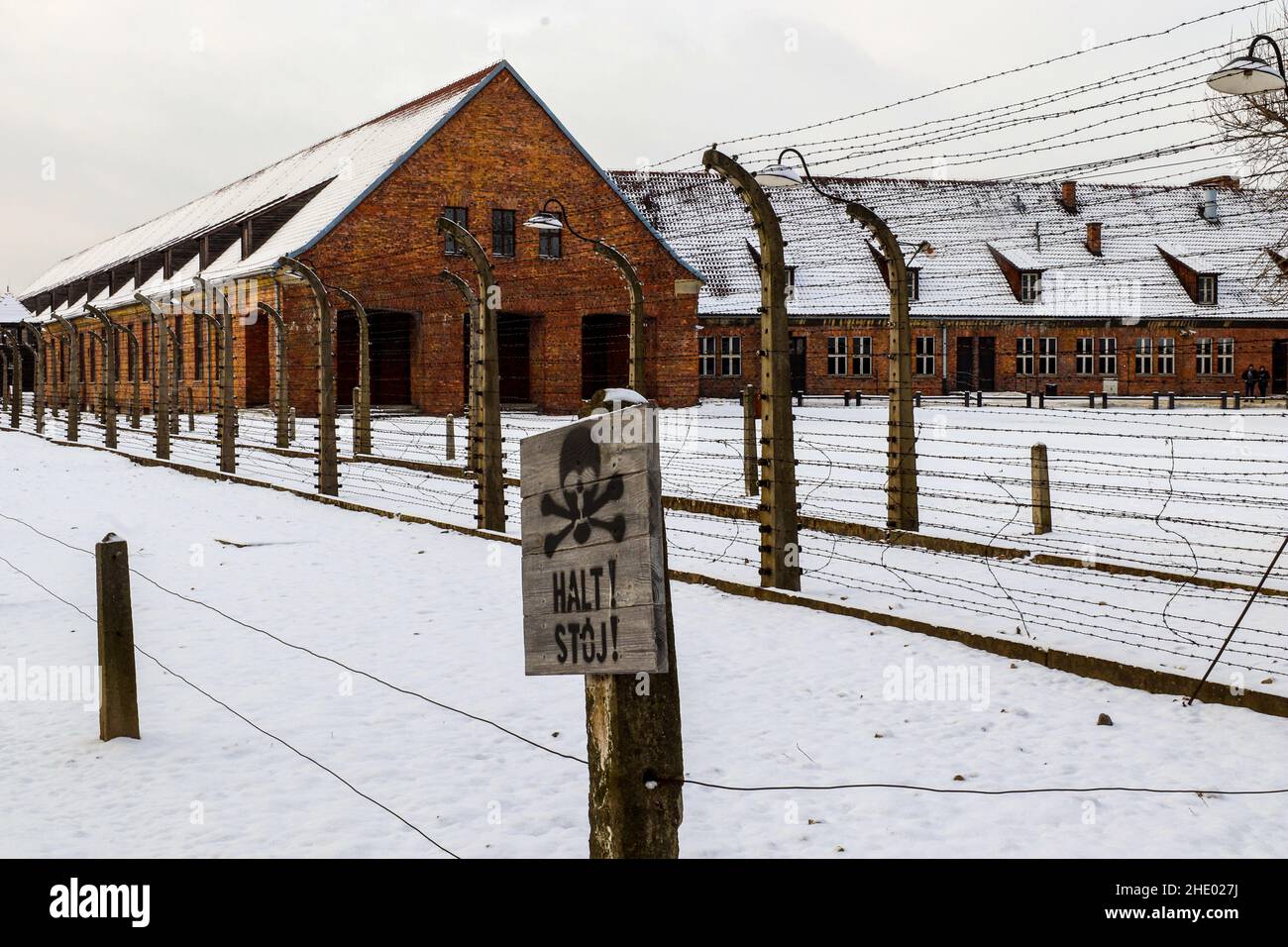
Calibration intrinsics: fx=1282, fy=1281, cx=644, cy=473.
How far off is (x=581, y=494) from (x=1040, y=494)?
989cm

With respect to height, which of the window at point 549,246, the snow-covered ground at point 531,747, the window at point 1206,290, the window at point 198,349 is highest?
the window at point 549,246

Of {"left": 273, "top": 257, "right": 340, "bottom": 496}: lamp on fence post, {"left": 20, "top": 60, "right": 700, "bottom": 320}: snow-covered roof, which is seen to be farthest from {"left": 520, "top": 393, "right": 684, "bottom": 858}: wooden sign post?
{"left": 20, "top": 60, "right": 700, "bottom": 320}: snow-covered roof

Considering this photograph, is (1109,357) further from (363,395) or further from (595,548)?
(595,548)

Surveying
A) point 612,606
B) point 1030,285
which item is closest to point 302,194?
point 1030,285

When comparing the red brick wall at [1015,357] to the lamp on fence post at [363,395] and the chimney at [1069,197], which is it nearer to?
the chimney at [1069,197]

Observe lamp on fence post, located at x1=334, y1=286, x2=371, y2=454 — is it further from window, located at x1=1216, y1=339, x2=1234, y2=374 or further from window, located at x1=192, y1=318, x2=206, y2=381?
window, located at x1=1216, y1=339, x2=1234, y2=374

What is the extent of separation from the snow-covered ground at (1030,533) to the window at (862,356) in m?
20.0

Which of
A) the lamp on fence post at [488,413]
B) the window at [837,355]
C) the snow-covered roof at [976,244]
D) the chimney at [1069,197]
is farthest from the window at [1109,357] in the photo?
the lamp on fence post at [488,413]

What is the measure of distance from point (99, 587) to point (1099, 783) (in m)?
4.62

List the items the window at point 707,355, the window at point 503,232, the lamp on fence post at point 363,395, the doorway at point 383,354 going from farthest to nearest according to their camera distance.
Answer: the window at point 707,355 < the window at point 503,232 < the doorway at point 383,354 < the lamp on fence post at point 363,395

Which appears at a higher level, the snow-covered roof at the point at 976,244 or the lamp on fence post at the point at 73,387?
the snow-covered roof at the point at 976,244

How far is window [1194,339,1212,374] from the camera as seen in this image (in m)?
47.0

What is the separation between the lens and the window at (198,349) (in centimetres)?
3897

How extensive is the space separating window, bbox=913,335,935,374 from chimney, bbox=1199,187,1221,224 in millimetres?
12732
